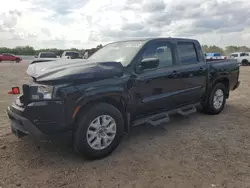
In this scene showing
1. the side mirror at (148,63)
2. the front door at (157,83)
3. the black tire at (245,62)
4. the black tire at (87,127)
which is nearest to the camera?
the black tire at (87,127)

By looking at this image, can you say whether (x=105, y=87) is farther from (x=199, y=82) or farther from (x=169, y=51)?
(x=199, y=82)

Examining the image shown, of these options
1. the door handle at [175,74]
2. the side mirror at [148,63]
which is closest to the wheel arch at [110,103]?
the side mirror at [148,63]

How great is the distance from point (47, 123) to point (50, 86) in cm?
48

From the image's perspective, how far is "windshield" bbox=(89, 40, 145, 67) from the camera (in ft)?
13.5

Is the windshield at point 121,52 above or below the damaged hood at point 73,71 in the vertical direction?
above

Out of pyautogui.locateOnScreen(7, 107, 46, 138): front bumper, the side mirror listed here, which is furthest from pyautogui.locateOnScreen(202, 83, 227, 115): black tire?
pyautogui.locateOnScreen(7, 107, 46, 138): front bumper

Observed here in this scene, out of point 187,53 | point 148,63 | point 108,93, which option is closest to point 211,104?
point 187,53

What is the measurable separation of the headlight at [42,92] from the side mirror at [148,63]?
152cm

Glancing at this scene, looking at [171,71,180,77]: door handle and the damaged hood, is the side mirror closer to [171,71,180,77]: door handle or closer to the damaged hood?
the damaged hood

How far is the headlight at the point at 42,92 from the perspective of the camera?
3.20m

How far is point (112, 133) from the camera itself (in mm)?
3715

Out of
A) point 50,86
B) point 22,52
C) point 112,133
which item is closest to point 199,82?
point 112,133

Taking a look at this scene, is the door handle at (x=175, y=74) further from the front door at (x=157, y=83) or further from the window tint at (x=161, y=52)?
the window tint at (x=161, y=52)

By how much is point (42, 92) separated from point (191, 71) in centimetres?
312
